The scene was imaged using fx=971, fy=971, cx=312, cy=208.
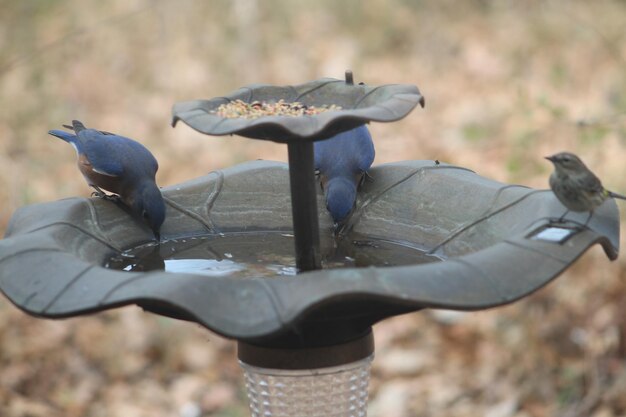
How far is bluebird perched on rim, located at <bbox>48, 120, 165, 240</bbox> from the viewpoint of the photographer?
3.61 meters

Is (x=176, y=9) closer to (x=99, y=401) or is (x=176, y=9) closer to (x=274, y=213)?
(x=99, y=401)

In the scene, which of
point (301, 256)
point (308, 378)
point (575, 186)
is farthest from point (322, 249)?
point (575, 186)

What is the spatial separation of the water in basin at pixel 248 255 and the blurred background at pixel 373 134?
1615mm

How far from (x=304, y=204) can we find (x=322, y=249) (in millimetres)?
531

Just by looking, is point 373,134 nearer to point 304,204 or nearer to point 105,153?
point 105,153

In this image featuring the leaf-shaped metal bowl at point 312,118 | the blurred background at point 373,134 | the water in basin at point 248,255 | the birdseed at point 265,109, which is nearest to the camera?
the leaf-shaped metal bowl at point 312,118

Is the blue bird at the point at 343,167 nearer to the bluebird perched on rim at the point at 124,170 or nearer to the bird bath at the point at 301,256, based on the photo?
the bird bath at the point at 301,256

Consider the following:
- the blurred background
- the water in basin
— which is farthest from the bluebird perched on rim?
the blurred background

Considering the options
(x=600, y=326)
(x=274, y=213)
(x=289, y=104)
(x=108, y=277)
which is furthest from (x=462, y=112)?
(x=108, y=277)

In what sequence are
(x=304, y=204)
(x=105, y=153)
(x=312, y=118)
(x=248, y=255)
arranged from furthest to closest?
1. (x=105, y=153)
2. (x=248, y=255)
3. (x=304, y=204)
4. (x=312, y=118)

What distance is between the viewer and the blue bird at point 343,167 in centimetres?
372

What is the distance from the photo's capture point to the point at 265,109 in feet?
10.1

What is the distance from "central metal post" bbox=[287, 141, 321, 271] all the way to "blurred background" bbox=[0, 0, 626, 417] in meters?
2.01

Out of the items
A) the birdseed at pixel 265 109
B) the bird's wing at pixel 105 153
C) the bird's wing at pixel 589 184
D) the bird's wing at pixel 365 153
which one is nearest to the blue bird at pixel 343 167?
the bird's wing at pixel 365 153
